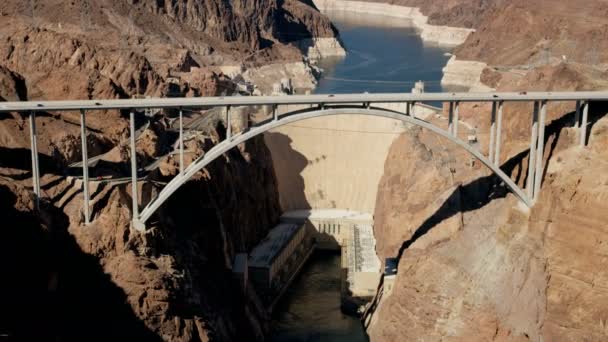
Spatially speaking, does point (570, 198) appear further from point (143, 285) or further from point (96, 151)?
point (96, 151)

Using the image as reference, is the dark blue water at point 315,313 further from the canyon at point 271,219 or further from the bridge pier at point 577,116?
the bridge pier at point 577,116

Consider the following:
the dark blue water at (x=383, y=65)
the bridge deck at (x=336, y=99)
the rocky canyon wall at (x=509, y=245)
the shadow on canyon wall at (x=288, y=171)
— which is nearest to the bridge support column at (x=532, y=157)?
the rocky canyon wall at (x=509, y=245)

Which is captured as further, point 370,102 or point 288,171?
point 288,171

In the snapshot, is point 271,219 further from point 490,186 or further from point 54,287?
point 54,287

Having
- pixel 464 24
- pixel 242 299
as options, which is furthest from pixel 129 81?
pixel 464 24

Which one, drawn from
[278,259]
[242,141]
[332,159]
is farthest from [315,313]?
[332,159]

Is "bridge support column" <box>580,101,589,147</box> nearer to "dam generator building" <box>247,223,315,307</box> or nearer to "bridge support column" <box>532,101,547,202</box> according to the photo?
"bridge support column" <box>532,101,547,202</box>
